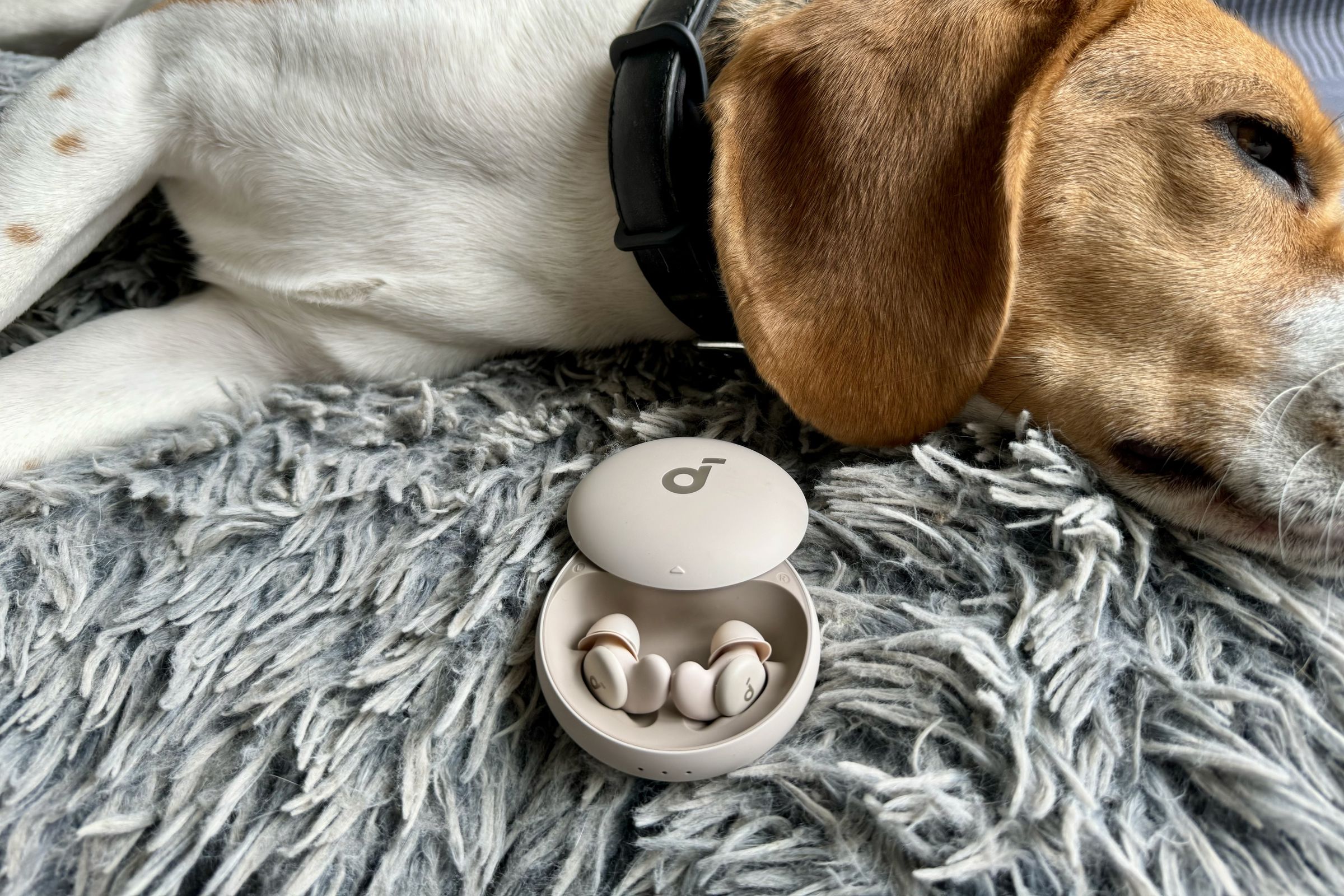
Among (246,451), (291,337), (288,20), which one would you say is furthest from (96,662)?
(288,20)

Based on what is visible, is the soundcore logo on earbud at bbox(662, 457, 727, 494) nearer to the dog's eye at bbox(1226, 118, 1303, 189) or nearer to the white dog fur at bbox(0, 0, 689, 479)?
the white dog fur at bbox(0, 0, 689, 479)

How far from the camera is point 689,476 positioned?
0.82m

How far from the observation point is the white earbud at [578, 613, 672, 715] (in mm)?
681

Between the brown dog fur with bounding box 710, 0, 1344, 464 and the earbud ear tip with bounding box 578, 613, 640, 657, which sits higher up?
the brown dog fur with bounding box 710, 0, 1344, 464

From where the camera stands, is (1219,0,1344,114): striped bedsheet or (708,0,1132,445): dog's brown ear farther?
(1219,0,1344,114): striped bedsheet

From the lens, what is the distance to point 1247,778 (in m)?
0.63

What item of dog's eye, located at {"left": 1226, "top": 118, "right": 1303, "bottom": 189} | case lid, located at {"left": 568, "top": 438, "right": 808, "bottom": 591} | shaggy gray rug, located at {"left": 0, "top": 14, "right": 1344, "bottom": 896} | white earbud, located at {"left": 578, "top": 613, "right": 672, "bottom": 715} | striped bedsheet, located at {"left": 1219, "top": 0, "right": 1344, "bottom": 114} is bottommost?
shaggy gray rug, located at {"left": 0, "top": 14, "right": 1344, "bottom": 896}

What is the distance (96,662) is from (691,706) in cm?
56

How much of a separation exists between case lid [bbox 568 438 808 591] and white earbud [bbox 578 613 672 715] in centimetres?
6

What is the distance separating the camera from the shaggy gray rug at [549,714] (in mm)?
628

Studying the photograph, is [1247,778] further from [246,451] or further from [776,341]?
[246,451]

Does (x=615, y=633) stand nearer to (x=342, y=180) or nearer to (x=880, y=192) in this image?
(x=880, y=192)

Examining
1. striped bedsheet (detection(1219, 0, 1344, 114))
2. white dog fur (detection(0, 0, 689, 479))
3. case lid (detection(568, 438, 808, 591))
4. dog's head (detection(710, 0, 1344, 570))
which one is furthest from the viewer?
striped bedsheet (detection(1219, 0, 1344, 114))

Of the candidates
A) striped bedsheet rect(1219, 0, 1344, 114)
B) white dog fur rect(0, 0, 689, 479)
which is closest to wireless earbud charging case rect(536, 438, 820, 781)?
white dog fur rect(0, 0, 689, 479)
